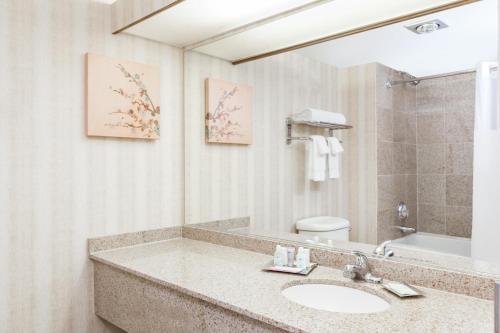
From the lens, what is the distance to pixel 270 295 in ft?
4.15

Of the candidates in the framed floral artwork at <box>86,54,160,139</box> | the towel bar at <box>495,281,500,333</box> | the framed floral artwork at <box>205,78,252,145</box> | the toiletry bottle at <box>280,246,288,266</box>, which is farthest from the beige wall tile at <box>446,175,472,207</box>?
the framed floral artwork at <box>86,54,160,139</box>

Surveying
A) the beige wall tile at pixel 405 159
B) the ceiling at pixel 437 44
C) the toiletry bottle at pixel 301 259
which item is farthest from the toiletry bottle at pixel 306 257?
the ceiling at pixel 437 44

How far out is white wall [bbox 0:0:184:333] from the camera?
1.62m

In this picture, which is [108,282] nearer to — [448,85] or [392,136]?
[392,136]

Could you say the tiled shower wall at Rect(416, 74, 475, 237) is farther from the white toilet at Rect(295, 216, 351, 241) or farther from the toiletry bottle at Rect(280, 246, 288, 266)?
the toiletry bottle at Rect(280, 246, 288, 266)

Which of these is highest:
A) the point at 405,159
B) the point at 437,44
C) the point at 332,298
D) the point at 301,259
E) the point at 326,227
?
the point at 437,44

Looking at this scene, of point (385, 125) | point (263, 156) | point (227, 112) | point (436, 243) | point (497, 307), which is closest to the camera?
point (497, 307)

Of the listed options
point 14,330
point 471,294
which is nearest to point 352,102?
point 471,294

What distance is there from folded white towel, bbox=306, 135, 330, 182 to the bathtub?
42 centimetres

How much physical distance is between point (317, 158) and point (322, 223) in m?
0.29

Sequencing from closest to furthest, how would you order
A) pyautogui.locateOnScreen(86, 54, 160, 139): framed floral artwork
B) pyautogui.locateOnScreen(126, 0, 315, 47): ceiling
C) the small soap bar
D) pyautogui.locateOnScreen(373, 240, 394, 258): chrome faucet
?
the small soap bar, pyautogui.locateOnScreen(373, 240, 394, 258): chrome faucet, pyautogui.locateOnScreen(126, 0, 315, 47): ceiling, pyautogui.locateOnScreen(86, 54, 160, 139): framed floral artwork

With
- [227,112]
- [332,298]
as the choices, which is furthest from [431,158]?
[227,112]

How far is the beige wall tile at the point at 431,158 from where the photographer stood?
4.34 feet

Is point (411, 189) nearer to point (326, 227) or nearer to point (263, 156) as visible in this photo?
point (326, 227)
